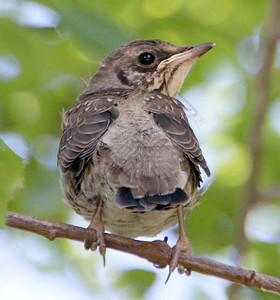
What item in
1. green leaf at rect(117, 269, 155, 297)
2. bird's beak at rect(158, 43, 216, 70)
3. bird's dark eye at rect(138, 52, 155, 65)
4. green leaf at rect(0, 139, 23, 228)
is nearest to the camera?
green leaf at rect(0, 139, 23, 228)

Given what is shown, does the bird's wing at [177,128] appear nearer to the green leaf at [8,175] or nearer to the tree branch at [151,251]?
the tree branch at [151,251]

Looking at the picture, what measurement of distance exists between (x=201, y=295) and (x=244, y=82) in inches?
84.1

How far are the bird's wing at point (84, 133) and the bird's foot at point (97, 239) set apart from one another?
0.31 m

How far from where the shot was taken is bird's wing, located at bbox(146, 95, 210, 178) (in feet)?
11.5

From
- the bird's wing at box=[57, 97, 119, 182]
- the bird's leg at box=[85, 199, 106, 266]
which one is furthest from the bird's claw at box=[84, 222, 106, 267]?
the bird's wing at box=[57, 97, 119, 182]

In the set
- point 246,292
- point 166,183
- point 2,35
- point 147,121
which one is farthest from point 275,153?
point 2,35

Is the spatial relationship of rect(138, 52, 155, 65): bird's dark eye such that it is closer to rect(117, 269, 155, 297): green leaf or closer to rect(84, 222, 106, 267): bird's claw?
rect(84, 222, 106, 267): bird's claw

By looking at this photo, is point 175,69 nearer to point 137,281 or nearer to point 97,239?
point 97,239

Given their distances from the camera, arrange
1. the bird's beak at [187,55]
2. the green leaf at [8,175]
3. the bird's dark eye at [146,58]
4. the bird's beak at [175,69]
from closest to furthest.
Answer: the green leaf at [8,175] → the bird's beak at [187,55] → the bird's beak at [175,69] → the bird's dark eye at [146,58]

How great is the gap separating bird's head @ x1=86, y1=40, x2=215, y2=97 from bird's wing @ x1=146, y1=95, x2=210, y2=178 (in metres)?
0.59

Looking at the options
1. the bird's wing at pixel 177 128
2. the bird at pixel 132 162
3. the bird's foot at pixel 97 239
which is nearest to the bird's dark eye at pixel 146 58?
the bird at pixel 132 162

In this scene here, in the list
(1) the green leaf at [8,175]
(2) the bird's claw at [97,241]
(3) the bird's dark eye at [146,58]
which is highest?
(3) the bird's dark eye at [146,58]

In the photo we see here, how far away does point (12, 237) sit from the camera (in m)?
5.64

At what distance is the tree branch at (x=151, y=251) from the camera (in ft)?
10.2
